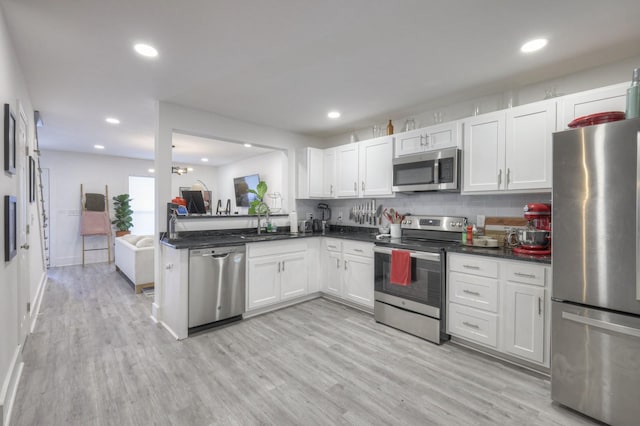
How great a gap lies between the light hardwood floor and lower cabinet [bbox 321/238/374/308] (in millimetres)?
360

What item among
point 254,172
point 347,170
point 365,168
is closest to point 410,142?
point 365,168

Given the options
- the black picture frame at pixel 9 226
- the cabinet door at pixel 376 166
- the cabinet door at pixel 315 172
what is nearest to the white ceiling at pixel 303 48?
the cabinet door at pixel 376 166

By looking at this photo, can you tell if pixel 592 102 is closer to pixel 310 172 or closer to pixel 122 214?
pixel 310 172

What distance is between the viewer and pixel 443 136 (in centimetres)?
316

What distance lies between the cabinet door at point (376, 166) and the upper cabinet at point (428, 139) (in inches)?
5.9

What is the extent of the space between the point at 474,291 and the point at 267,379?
1.88 m

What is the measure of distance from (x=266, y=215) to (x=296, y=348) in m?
2.06

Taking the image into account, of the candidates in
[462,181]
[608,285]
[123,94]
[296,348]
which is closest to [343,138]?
[462,181]

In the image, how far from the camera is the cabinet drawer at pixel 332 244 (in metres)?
3.86

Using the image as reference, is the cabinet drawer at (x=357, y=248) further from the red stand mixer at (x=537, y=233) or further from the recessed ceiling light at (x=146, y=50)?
the recessed ceiling light at (x=146, y=50)

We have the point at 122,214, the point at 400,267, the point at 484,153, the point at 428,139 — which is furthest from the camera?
the point at 122,214

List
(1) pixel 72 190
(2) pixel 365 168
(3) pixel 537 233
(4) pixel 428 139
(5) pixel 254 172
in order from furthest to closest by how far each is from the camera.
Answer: (5) pixel 254 172
(1) pixel 72 190
(2) pixel 365 168
(4) pixel 428 139
(3) pixel 537 233

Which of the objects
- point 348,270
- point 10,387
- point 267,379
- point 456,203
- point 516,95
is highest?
point 516,95

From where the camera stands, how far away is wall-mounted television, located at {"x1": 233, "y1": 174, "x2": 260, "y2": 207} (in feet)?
24.0
